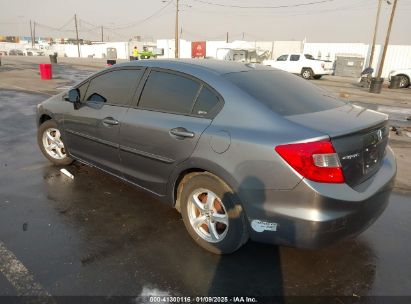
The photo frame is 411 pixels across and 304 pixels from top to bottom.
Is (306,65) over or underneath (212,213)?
over

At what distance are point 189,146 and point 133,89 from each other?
3.88 feet

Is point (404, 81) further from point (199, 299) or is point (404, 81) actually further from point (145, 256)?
point (199, 299)

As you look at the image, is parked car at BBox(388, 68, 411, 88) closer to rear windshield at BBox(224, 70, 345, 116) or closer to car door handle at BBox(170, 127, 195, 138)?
rear windshield at BBox(224, 70, 345, 116)

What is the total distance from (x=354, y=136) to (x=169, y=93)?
70.0 inches

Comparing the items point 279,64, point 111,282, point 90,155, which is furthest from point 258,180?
point 279,64

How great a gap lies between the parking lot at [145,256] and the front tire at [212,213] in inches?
6.0

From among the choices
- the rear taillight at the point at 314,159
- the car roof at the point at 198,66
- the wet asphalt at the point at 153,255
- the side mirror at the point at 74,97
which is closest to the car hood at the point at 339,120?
the rear taillight at the point at 314,159

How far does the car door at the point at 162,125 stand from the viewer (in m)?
3.15

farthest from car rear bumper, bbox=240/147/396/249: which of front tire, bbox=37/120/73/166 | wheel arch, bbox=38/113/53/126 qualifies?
wheel arch, bbox=38/113/53/126

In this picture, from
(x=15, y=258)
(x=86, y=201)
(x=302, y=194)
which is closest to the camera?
(x=302, y=194)

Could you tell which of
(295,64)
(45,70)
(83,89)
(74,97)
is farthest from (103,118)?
(295,64)

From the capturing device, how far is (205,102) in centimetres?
318

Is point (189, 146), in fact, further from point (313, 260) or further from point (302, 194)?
point (313, 260)

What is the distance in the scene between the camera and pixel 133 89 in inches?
152
